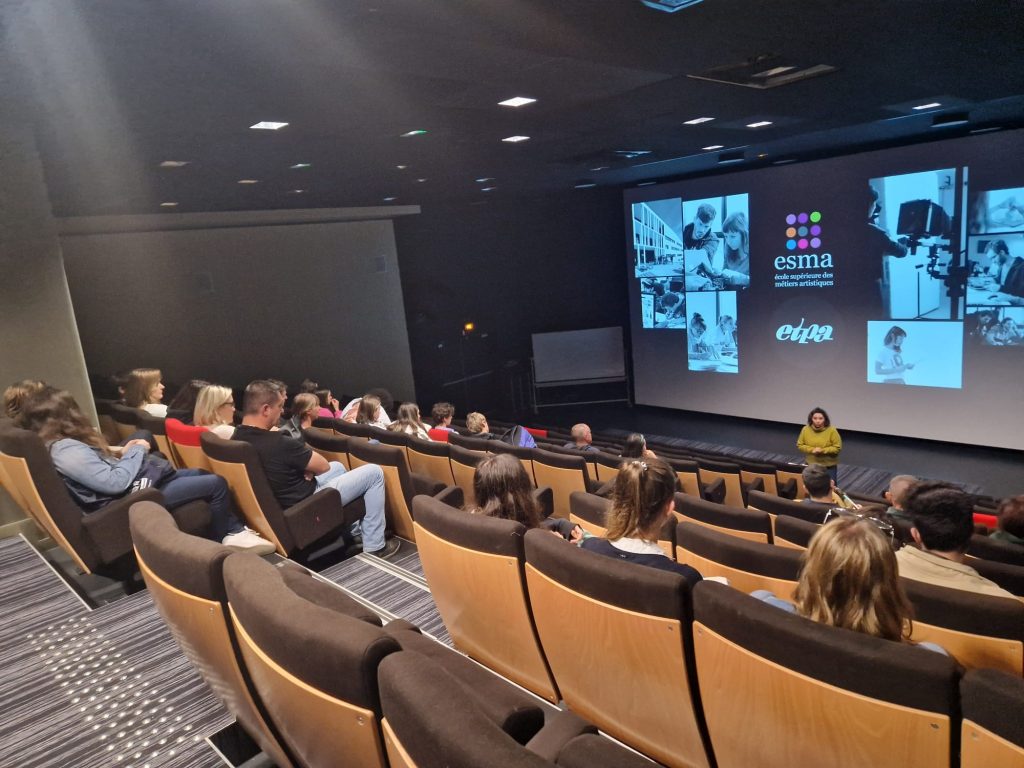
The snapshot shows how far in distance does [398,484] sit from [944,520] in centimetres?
280

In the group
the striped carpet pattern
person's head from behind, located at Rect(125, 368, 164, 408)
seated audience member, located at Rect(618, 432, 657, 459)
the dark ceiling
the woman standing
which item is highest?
the dark ceiling

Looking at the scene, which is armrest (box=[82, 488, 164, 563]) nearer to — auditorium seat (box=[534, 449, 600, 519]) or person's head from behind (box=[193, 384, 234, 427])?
person's head from behind (box=[193, 384, 234, 427])

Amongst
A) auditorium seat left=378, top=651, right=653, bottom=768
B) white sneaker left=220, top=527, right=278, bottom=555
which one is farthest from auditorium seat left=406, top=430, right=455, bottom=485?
auditorium seat left=378, top=651, right=653, bottom=768

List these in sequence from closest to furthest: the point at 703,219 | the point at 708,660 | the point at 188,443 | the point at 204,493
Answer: the point at 708,660
the point at 204,493
the point at 188,443
the point at 703,219

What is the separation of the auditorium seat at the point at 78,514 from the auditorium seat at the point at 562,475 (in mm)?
2512

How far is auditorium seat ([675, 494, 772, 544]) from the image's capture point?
3.32 m

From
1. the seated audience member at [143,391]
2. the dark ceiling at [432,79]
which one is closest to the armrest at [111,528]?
the dark ceiling at [432,79]

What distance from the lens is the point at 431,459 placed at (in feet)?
16.3

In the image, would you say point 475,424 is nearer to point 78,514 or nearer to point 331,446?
point 331,446

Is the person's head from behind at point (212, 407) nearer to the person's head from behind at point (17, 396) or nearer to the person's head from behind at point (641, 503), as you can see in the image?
the person's head from behind at point (17, 396)

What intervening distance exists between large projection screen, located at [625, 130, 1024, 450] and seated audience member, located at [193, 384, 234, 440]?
9.00 m

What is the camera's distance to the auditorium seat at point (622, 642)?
5.63 ft

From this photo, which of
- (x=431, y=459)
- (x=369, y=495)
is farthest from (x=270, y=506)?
(x=431, y=459)

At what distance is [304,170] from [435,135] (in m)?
1.99
